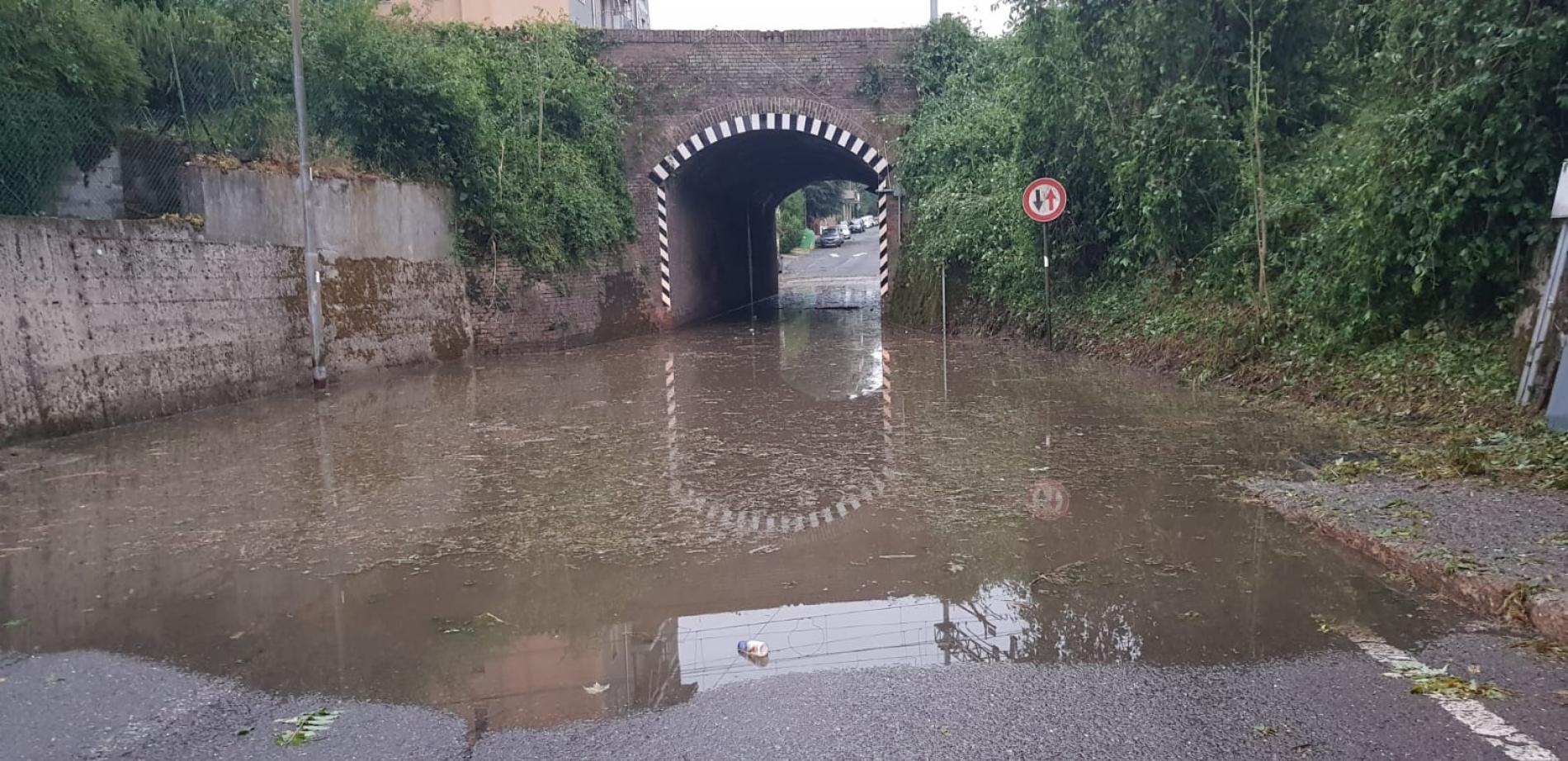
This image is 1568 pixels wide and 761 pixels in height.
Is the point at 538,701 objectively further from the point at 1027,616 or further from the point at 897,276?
the point at 897,276

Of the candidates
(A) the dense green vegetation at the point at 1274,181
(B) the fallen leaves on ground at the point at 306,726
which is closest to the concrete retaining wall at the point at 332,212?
(A) the dense green vegetation at the point at 1274,181

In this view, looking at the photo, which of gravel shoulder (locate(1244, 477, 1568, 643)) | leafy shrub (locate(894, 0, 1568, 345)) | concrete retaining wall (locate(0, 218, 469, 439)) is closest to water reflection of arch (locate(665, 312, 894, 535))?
gravel shoulder (locate(1244, 477, 1568, 643))

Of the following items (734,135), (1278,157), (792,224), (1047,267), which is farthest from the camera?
(792,224)

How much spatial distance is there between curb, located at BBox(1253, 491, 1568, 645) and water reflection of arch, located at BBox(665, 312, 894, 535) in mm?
2848

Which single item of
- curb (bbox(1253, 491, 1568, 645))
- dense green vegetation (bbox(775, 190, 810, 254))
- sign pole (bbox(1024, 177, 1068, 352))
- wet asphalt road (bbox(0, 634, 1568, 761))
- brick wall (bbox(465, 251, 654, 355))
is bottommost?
wet asphalt road (bbox(0, 634, 1568, 761))

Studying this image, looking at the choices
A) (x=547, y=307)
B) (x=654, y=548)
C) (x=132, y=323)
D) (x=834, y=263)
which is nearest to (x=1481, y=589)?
(x=654, y=548)

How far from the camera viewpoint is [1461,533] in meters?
5.15

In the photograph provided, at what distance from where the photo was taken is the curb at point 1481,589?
4152 mm

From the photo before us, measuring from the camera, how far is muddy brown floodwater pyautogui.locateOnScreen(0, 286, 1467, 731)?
14.4 feet

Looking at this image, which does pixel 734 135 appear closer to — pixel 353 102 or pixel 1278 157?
pixel 353 102

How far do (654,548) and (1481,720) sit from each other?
12.7 feet

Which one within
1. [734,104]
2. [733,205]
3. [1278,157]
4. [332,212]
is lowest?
[332,212]

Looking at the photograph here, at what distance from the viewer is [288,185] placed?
44.9ft

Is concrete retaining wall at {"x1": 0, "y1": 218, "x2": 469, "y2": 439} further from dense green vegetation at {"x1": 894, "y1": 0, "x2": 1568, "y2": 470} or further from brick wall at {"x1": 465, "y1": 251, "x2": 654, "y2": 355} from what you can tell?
dense green vegetation at {"x1": 894, "y1": 0, "x2": 1568, "y2": 470}
